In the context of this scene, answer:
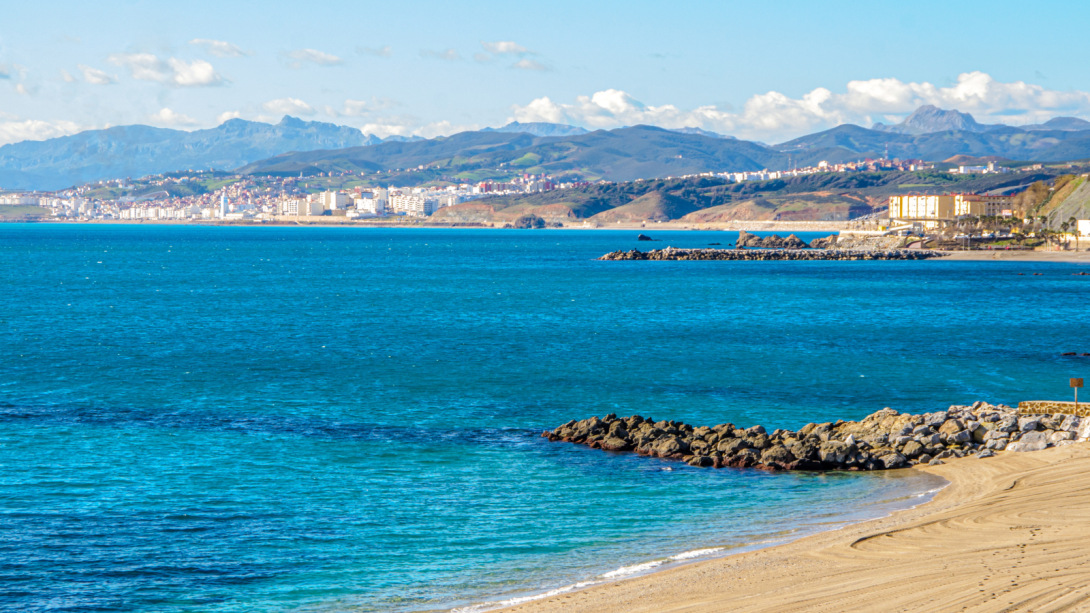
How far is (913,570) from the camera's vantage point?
13.2 m

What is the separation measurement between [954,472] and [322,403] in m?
18.3

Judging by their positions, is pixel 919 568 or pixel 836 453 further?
pixel 836 453

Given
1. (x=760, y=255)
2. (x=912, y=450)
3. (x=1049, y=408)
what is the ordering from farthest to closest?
(x=760, y=255)
(x=1049, y=408)
(x=912, y=450)

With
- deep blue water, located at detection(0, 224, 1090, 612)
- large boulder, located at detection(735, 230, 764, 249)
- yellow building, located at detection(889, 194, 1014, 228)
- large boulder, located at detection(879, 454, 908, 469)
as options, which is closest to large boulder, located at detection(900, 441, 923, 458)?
A: large boulder, located at detection(879, 454, 908, 469)

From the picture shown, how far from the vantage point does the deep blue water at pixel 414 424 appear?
15.2m

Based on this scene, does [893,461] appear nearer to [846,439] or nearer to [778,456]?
[846,439]

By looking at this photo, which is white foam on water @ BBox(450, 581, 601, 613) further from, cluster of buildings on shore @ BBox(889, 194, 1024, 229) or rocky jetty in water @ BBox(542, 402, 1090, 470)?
cluster of buildings on shore @ BBox(889, 194, 1024, 229)

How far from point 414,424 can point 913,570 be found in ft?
52.6

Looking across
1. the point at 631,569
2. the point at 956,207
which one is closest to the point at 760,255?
the point at 956,207

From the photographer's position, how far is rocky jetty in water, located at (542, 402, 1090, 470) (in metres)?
21.6

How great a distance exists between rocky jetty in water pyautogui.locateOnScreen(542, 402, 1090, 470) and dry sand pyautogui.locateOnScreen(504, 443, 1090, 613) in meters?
3.86

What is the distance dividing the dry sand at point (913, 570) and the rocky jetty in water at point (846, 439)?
3.86 m

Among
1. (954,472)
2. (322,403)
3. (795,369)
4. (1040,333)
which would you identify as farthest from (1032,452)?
(1040,333)

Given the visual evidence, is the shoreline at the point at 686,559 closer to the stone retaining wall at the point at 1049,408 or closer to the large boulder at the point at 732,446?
the large boulder at the point at 732,446
